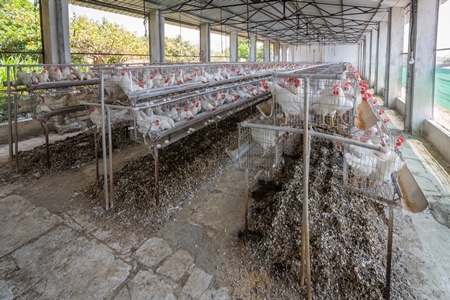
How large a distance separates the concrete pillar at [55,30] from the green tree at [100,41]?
3.33 m

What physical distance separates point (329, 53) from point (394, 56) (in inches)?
708

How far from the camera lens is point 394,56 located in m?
8.48

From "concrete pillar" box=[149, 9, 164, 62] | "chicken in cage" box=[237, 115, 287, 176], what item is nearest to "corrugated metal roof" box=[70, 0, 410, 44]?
"concrete pillar" box=[149, 9, 164, 62]

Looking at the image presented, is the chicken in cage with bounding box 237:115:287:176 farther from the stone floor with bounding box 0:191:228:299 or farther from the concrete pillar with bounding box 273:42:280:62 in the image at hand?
the concrete pillar with bounding box 273:42:280:62

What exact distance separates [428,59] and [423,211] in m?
4.00

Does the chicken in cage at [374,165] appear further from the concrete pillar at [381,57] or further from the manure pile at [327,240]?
the concrete pillar at [381,57]

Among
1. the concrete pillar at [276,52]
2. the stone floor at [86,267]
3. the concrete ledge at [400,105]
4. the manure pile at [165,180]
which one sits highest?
the concrete pillar at [276,52]

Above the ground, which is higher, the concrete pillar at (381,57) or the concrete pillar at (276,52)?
the concrete pillar at (276,52)

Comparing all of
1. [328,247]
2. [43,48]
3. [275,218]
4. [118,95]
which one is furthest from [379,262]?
[43,48]

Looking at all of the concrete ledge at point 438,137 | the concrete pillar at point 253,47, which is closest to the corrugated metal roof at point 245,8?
the concrete pillar at point 253,47

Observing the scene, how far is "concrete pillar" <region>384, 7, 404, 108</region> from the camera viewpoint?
8266mm

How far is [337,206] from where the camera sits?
2629mm

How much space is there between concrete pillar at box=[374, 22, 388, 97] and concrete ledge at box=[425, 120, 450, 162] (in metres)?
6.24

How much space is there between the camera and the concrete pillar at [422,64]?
17.3 feet
